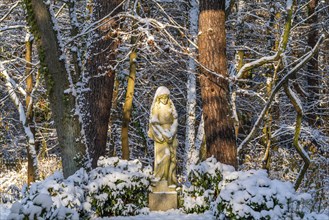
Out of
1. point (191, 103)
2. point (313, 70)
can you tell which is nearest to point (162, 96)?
point (191, 103)

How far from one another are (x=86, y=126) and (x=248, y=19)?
29.6 feet

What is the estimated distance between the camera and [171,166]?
9375 millimetres

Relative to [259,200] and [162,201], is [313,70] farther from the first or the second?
[259,200]

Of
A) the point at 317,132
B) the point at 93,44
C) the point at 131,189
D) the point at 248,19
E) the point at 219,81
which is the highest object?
the point at 248,19

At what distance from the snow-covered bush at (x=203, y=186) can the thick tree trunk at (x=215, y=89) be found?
30 cm

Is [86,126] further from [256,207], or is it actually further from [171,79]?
[171,79]

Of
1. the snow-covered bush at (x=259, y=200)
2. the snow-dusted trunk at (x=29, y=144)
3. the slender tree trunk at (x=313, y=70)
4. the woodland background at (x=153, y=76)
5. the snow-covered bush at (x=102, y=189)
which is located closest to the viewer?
the snow-covered bush at (x=259, y=200)

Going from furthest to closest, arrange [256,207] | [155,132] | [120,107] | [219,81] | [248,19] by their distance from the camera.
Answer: [120,107], [248,19], [155,132], [219,81], [256,207]

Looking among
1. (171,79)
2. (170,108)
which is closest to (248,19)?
(171,79)

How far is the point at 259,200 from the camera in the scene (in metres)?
6.23

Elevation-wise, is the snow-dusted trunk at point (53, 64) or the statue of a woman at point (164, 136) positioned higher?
the snow-dusted trunk at point (53, 64)

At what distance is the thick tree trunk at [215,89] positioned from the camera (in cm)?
846

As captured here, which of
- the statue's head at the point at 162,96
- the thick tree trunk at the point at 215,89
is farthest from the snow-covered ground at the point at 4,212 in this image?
the thick tree trunk at the point at 215,89

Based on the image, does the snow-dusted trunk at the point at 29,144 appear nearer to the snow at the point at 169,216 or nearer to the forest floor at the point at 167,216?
the forest floor at the point at 167,216
